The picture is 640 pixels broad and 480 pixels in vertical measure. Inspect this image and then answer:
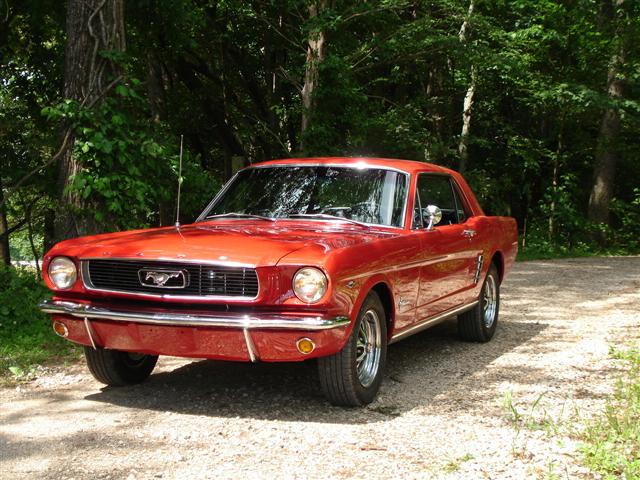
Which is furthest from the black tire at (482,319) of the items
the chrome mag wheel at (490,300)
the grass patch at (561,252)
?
the grass patch at (561,252)

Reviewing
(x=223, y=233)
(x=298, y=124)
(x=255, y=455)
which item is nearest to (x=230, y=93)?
(x=298, y=124)

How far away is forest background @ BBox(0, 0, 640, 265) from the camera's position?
8.34 metres

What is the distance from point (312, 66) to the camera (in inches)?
526

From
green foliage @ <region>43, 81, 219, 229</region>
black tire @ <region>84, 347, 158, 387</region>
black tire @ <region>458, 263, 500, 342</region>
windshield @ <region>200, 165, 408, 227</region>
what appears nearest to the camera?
black tire @ <region>84, 347, 158, 387</region>

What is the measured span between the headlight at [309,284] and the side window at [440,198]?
171 centimetres

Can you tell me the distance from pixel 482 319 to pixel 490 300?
40 centimetres

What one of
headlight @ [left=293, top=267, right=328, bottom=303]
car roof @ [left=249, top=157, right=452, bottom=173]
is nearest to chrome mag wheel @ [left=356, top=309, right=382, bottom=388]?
headlight @ [left=293, top=267, right=328, bottom=303]

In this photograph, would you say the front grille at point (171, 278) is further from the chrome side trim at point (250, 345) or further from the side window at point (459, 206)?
the side window at point (459, 206)

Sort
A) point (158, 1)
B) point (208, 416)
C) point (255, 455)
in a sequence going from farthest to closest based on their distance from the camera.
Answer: point (158, 1) → point (208, 416) → point (255, 455)

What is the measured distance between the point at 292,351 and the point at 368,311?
76 cm

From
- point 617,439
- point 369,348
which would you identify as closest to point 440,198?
point 369,348

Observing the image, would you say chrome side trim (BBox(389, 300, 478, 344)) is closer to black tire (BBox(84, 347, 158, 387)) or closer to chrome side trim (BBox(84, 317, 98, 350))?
black tire (BBox(84, 347, 158, 387))

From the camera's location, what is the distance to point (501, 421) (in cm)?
480

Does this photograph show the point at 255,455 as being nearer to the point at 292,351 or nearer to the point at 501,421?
the point at 292,351
